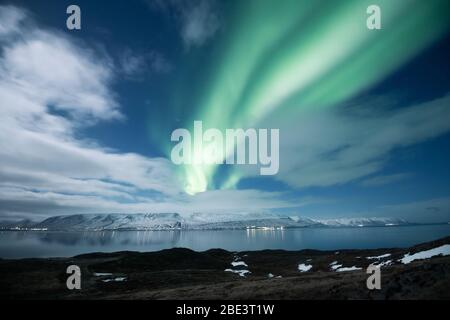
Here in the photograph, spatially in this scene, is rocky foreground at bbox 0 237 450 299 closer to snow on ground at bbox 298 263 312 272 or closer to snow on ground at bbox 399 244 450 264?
snow on ground at bbox 399 244 450 264

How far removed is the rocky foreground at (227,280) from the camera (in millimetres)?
21719

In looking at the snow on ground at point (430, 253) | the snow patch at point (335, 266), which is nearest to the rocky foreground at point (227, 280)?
the snow on ground at point (430, 253)

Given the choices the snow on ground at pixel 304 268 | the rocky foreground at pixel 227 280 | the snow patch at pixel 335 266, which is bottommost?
the snow on ground at pixel 304 268

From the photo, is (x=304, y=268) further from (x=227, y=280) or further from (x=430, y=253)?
(x=430, y=253)

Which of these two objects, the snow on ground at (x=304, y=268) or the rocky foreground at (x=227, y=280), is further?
the snow on ground at (x=304, y=268)

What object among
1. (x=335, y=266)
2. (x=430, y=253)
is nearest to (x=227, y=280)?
(x=335, y=266)

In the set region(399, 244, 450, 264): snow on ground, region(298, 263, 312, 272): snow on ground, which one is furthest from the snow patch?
region(399, 244, 450, 264): snow on ground

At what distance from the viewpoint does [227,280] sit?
50.5 metres

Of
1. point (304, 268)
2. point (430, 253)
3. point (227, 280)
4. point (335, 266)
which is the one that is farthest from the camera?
point (304, 268)

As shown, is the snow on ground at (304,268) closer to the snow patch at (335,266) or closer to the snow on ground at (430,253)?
the snow patch at (335,266)

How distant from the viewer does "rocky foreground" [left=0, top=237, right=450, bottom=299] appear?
21.7m
